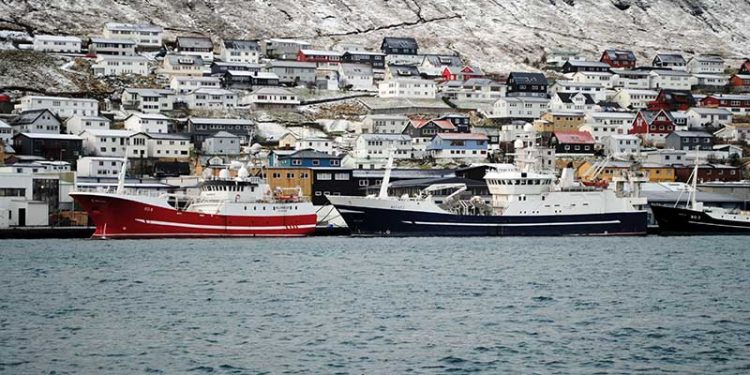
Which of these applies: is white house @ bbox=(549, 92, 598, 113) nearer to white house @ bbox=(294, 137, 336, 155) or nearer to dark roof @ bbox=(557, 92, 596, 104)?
dark roof @ bbox=(557, 92, 596, 104)

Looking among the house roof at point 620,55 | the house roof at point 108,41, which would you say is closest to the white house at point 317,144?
the house roof at point 108,41

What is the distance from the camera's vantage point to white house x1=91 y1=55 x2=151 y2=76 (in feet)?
336

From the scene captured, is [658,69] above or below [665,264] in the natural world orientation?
above

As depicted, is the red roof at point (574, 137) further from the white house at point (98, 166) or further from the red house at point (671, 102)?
the white house at point (98, 166)

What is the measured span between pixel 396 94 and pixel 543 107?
41.1ft

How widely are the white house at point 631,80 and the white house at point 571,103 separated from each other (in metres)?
11.2

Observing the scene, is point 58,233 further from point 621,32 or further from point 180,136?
point 621,32

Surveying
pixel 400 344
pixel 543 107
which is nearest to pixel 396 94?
pixel 543 107

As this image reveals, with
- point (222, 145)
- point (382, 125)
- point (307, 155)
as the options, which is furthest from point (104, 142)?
point (382, 125)

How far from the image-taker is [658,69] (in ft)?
403

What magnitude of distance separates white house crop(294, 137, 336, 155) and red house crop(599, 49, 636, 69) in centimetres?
4621

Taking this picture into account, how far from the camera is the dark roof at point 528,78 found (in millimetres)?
111188

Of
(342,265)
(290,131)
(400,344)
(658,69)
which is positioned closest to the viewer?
(400,344)

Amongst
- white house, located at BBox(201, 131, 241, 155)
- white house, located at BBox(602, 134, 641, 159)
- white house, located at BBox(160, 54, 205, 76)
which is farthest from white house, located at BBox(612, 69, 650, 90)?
white house, located at BBox(201, 131, 241, 155)
